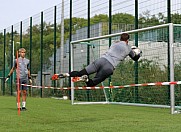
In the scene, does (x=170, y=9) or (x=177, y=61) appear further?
(x=170, y=9)

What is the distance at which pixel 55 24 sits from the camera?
2467 cm

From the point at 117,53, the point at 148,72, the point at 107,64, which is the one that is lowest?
the point at 148,72

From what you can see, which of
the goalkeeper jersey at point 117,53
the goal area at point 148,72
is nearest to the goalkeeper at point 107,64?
the goalkeeper jersey at point 117,53

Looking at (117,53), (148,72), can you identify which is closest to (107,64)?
(117,53)

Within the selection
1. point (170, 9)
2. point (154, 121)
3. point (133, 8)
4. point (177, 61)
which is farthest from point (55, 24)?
point (154, 121)

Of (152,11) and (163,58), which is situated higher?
(152,11)

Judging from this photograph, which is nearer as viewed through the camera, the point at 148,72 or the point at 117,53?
the point at 117,53

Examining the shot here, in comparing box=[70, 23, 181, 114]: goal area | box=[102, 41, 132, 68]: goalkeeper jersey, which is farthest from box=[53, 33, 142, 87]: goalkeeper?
box=[70, 23, 181, 114]: goal area

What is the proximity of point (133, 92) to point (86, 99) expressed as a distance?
3.36m

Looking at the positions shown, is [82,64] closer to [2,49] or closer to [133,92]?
[133,92]

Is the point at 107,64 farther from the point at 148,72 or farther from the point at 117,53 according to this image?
the point at 148,72

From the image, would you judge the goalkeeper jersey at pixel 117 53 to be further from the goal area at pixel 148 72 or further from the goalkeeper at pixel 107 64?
the goal area at pixel 148 72

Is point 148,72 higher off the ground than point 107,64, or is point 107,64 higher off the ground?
point 107,64

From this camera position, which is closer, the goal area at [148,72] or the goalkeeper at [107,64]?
the goalkeeper at [107,64]
